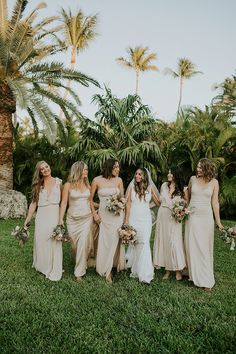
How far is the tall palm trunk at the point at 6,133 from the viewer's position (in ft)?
51.8

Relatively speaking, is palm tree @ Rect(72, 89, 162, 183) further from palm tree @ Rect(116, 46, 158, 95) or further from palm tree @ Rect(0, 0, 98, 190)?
palm tree @ Rect(116, 46, 158, 95)

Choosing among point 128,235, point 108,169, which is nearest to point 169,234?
point 128,235

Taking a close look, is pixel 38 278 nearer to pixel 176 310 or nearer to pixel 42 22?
pixel 176 310

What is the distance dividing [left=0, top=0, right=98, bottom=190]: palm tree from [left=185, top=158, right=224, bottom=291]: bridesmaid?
8.42 metres

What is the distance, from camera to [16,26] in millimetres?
15523

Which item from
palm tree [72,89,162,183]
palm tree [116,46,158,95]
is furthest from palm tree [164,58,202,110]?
palm tree [72,89,162,183]

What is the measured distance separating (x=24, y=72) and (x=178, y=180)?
10490 millimetres

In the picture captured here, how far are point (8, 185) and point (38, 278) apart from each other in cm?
1032

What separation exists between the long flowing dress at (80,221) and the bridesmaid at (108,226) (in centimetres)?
16

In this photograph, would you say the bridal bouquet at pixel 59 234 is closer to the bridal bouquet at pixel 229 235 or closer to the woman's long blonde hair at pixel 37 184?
the woman's long blonde hair at pixel 37 184

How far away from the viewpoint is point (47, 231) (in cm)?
736

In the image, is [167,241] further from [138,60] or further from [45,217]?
[138,60]

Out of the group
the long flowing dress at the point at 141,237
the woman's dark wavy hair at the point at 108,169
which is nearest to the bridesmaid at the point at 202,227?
the long flowing dress at the point at 141,237

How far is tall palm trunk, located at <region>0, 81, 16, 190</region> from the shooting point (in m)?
15.8
